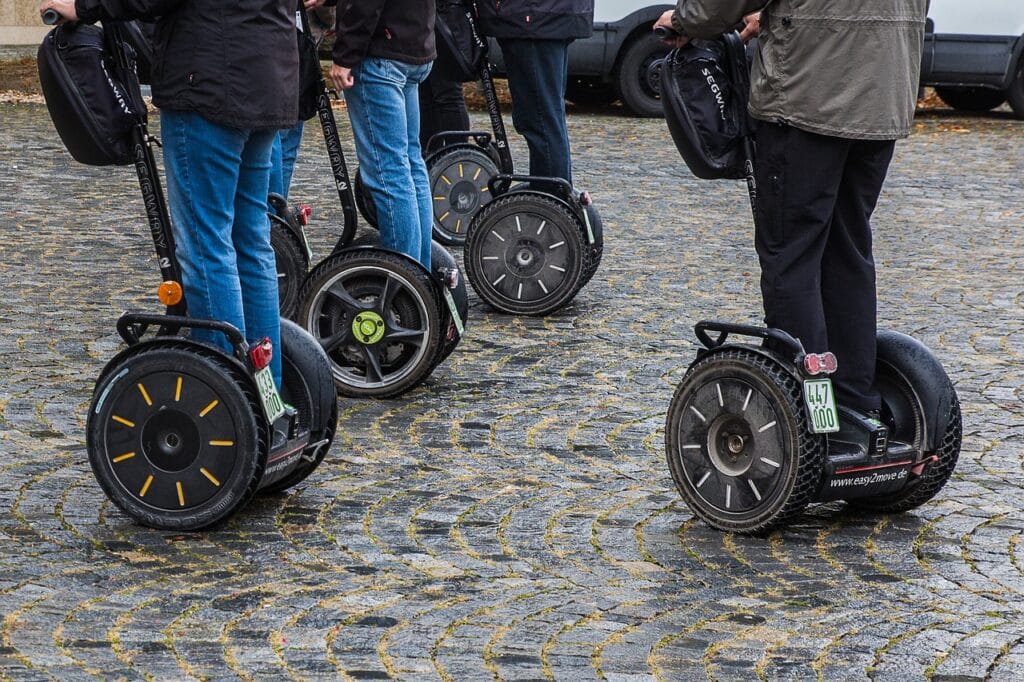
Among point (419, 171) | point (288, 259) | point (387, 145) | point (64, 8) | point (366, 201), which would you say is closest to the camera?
Answer: point (64, 8)

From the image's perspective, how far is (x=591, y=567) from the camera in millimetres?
4523

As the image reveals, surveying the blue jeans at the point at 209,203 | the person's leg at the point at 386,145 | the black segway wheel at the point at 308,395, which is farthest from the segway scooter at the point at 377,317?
the blue jeans at the point at 209,203

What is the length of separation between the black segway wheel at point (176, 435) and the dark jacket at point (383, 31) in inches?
75.9

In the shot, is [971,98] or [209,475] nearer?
[209,475]

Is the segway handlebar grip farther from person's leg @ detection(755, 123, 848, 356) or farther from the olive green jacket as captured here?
person's leg @ detection(755, 123, 848, 356)

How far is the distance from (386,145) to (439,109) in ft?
10.9

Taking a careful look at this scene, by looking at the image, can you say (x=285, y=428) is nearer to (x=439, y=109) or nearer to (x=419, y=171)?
(x=419, y=171)

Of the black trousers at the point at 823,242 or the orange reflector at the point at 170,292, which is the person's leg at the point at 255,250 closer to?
the orange reflector at the point at 170,292

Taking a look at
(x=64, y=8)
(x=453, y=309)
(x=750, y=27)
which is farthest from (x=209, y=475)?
(x=750, y=27)

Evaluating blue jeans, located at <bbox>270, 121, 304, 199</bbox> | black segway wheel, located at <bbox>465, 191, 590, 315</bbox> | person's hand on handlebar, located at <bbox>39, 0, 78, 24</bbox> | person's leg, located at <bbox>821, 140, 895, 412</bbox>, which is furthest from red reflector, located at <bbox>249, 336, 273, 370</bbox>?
black segway wheel, located at <bbox>465, 191, 590, 315</bbox>

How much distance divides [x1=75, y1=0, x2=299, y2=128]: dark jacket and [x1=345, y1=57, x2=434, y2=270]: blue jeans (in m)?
1.61

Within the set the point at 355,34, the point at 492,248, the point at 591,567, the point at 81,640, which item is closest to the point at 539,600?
the point at 591,567

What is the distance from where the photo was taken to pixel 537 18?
25.5ft

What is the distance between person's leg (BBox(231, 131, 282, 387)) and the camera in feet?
16.3
